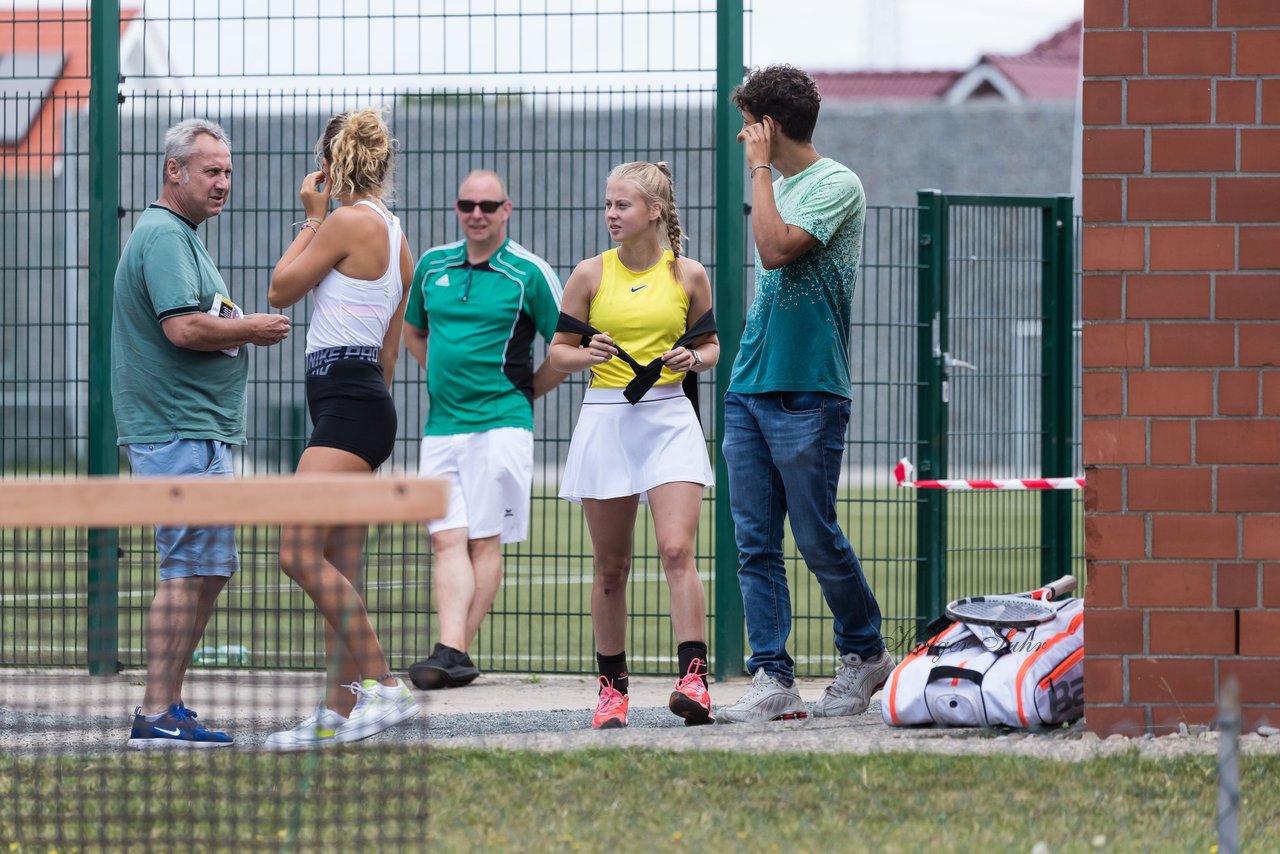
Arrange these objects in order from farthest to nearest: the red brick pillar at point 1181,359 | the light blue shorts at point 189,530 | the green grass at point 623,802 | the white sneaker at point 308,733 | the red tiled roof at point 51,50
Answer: the red tiled roof at point 51,50 < the light blue shorts at point 189,530 < the red brick pillar at point 1181,359 < the white sneaker at point 308,733 < the green grass at point 623,802

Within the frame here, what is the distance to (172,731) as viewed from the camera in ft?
18.1

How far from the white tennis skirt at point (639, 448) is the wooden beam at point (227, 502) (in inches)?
106

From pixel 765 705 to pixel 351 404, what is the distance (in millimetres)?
1703

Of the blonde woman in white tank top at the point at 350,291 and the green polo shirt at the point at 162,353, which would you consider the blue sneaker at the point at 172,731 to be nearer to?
the blonde woman in white tank top at the point at 350,291

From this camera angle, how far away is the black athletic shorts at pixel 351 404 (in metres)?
5.86

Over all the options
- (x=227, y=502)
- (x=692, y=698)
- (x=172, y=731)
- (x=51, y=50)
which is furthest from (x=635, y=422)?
(x=51, y=50)

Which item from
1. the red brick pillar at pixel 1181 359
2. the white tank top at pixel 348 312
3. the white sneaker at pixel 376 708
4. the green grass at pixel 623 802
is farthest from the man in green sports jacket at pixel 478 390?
the red brick pillar at pixel 1181 359

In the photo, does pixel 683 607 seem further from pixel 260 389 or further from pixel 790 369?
pixel 260 389

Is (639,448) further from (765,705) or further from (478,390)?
(478,390)

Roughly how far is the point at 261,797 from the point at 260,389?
4437 mm

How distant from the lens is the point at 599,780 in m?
4.93

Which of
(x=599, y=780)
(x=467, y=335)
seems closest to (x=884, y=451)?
(x=467, y=335)

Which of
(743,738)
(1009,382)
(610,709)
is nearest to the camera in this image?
(743,738)

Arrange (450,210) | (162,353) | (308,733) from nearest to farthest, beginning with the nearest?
1. (308,733)
2. (162,353)
3. (450,210)
